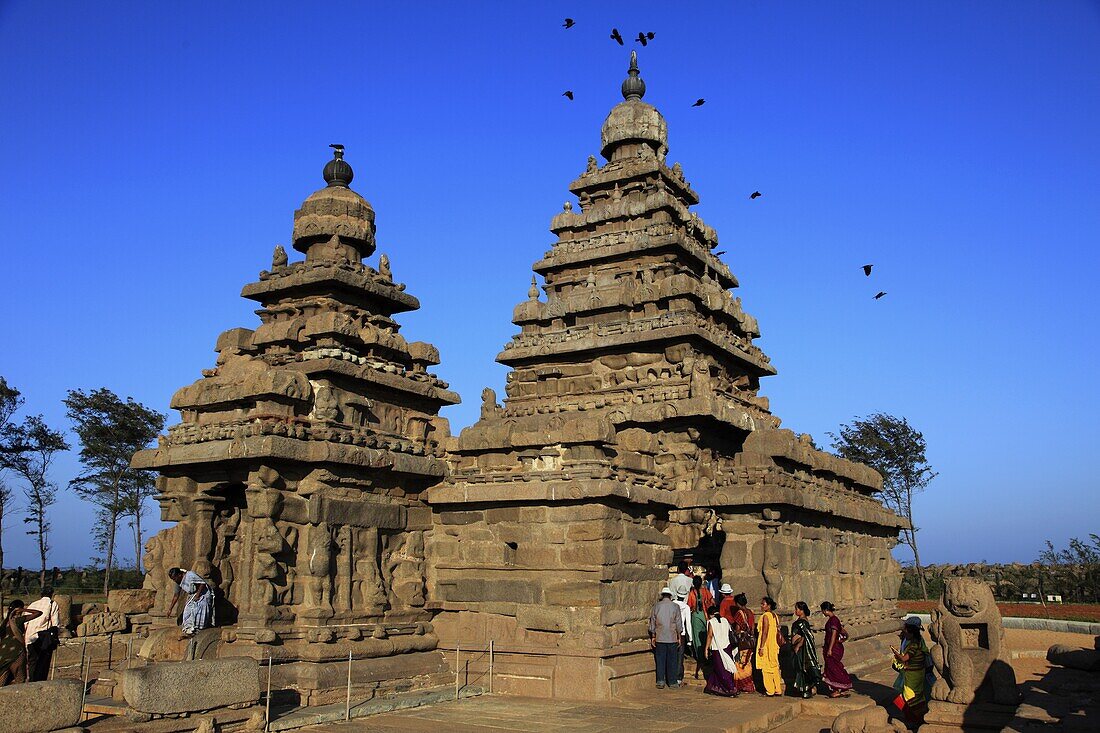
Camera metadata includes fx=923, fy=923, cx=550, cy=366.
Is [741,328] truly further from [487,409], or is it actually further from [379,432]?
[379,432]

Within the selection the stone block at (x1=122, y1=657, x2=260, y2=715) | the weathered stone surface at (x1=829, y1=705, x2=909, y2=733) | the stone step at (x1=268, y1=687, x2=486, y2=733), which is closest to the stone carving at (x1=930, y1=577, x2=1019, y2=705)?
the weathered stone surface at (x1=829, y1=705, x2=909, y2=733)

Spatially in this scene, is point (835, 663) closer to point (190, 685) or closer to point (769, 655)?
point (769, 655)

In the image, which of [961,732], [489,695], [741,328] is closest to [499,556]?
[489,695]

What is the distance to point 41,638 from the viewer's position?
38.6 ft

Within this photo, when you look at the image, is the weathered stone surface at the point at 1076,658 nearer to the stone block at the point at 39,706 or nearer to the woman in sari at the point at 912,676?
the woman in sari at the point at 912,676

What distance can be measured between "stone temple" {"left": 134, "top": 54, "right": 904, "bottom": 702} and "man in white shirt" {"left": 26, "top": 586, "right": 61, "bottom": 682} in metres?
1.29

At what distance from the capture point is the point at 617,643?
12.8 metres

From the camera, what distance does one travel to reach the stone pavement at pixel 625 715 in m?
10.5

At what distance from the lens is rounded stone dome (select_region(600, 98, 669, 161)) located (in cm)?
2467

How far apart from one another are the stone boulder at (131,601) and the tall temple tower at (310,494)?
1193mm

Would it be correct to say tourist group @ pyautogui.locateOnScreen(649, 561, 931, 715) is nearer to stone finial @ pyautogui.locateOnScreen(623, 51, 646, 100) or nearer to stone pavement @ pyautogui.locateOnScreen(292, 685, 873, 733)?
stone pavement @ pyautogui.locateOnScreen(292, 685, 873, 733)

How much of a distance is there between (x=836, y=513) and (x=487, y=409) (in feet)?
27.3

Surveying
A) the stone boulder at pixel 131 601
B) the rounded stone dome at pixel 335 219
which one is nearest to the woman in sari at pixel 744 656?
the stone boulder at pixel 131 601

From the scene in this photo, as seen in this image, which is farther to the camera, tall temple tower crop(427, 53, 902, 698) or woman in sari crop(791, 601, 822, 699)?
woman in sari crop(791, 601, 822, 699)
